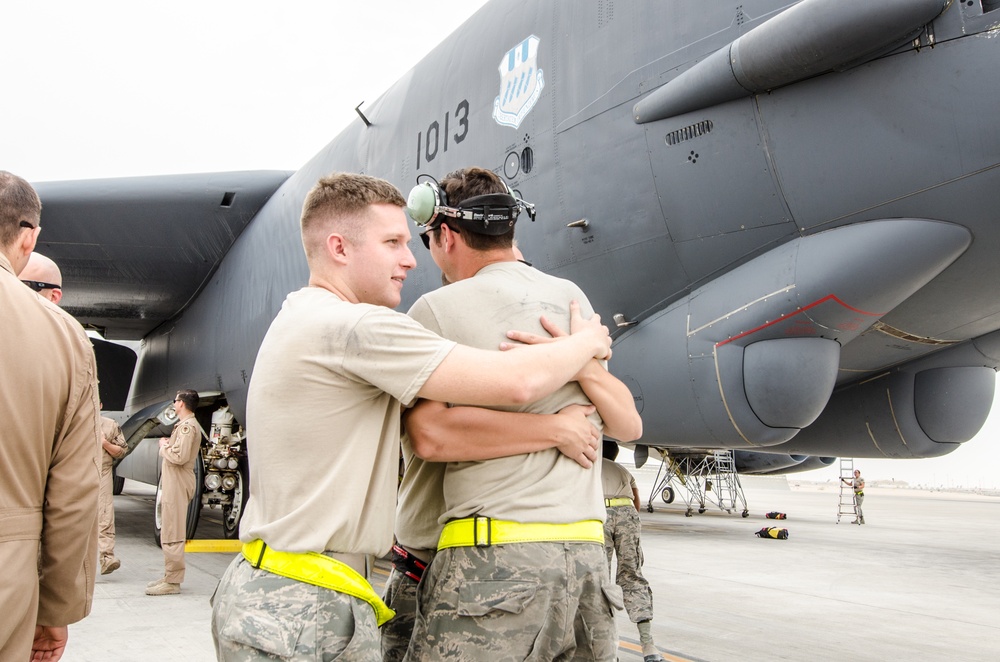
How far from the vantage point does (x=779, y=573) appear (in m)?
9.12

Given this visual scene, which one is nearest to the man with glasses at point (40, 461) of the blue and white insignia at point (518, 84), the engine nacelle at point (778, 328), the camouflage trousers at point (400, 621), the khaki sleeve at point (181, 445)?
the camouflage trousers at point (400, 621)

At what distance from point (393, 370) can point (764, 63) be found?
2.47 m

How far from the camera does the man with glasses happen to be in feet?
5.99

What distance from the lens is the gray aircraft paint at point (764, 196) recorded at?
321 cm

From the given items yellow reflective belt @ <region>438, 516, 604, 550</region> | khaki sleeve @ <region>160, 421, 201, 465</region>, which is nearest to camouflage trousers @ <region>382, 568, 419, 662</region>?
yellow reflective belt @ <region>438, 516, 604, 550</region>

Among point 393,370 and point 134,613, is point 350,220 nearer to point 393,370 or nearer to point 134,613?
point 393,370

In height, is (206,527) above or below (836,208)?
below

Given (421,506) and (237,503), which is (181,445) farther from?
(421,506)

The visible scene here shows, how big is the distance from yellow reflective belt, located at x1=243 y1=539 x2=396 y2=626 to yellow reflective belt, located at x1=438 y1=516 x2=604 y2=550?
0.92 ft

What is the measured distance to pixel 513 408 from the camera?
6.50 feet

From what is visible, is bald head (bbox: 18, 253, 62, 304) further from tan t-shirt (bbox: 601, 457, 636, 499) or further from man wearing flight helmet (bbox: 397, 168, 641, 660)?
tan t-shirt (bbox: 601, 457, 636, 499)

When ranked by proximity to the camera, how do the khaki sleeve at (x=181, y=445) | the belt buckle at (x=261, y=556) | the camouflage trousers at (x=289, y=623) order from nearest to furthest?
the camouflage trousers at (x=289, y=623) → the belt buckle at (x=261, y=556) → the khaki sleeve at (x=181, y=445)

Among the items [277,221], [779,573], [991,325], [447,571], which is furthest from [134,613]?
[779,573]

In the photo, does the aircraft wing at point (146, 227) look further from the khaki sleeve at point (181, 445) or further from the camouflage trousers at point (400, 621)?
the camouflage trousers at point (400, 621)
